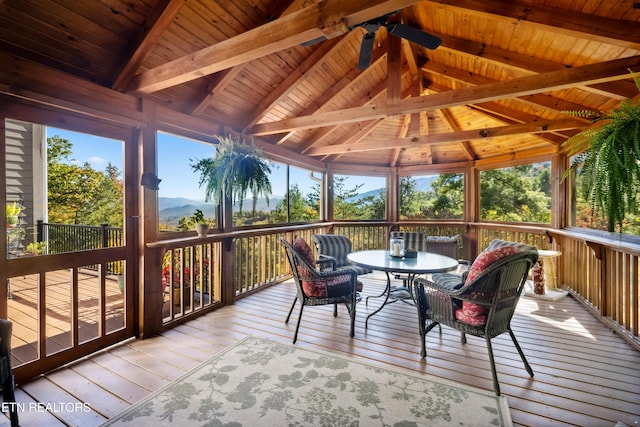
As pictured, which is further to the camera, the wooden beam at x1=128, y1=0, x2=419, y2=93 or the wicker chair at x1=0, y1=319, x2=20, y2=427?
the wooden beam at x1=128, y1=0, x2=419, y2=93

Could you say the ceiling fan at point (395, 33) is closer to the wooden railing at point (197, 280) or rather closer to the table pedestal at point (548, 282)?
the wooden railing at point (197, 280)

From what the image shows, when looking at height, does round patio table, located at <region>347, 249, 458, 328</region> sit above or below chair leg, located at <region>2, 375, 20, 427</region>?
above

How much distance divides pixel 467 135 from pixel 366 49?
283cm

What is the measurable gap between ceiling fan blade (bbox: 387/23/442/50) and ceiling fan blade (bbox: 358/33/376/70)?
185mm

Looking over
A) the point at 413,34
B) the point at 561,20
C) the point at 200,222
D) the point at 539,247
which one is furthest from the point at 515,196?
the point at 200,222

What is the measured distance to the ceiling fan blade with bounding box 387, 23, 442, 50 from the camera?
2.39 meters

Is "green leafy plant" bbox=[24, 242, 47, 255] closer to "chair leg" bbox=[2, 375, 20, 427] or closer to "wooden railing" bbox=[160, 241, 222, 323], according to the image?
"chair leg" bbox=[2, 375, 20, 427]

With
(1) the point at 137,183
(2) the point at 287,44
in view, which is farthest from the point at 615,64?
(1) the point at 137,183

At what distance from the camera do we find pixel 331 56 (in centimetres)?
411

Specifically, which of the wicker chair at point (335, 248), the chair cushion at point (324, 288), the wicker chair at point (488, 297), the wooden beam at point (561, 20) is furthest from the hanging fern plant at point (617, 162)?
the wicker chair at point (335, 248)

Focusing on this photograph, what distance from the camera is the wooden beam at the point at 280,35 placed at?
1.78 metres

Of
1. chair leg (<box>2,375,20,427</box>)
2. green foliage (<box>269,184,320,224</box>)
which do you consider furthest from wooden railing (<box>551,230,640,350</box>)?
chair leg (<box>2,375,20,427</box>)

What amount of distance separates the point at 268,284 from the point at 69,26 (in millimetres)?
4008

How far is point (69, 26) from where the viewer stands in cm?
241
